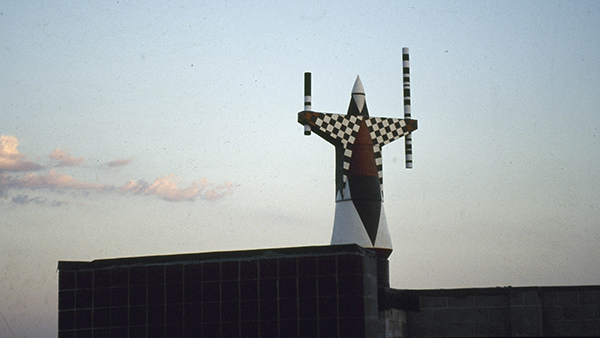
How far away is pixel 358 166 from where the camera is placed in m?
19.2

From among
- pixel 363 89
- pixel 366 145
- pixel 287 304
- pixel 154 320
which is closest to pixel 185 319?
pixel 154 320

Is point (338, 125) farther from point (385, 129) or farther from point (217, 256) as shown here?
point (217, 256)

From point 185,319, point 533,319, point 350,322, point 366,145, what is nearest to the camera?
point 350,322

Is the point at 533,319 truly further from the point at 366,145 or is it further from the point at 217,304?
the point at 217,304

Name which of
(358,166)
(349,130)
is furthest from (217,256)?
(349,130)

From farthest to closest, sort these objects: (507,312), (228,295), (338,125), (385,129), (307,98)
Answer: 1. (385,129)
2. (338,125)
3. (307,98)
4. (507,312)
5. (228,295)

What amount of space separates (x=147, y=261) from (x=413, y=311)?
6.38 meters

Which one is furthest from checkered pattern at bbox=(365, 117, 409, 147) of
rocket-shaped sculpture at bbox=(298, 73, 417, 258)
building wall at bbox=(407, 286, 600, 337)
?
building wall at bbox=(407, 286, 600, 337)

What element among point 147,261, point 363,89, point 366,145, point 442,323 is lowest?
point 442,323

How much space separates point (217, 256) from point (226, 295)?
0.75 m

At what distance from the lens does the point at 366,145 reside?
63.7 ft

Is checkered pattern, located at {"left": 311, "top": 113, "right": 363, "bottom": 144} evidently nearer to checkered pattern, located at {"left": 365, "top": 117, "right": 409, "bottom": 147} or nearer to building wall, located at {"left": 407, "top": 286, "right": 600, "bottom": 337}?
checkered pattern, located at {"left": 365, "top": 117, "right": 409, "bottom": 147}

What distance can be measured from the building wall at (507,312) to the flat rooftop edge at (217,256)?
3.74m

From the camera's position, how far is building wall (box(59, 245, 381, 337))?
44.9 ft
